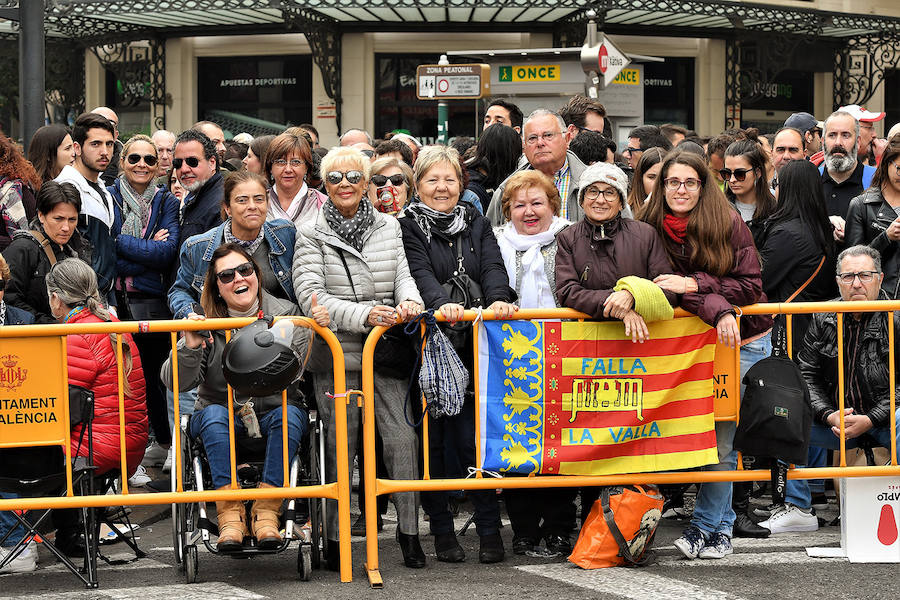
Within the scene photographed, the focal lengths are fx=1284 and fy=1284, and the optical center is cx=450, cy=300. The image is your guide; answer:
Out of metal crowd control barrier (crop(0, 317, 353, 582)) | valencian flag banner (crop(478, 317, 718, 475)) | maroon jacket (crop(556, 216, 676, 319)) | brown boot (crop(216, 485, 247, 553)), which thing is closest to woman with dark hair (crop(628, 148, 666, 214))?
maroon jacket (crop(556, 216, 676, 319))

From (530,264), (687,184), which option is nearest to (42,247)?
(530,264)

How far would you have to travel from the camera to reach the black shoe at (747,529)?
6953 millimetres

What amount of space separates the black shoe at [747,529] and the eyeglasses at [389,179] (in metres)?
2.70

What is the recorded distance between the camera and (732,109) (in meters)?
27.3

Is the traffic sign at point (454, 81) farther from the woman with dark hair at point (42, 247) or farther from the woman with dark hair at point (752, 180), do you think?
the woman with dark hair at point (42, 247)

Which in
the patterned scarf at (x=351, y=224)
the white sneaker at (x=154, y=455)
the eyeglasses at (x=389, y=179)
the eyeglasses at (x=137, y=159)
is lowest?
the white sneaker at (x=154, y=455)

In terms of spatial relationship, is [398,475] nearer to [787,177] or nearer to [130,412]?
[130,412]

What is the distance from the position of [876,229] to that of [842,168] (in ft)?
4.41

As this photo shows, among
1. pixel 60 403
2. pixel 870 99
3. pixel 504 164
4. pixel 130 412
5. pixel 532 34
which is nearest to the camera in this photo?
pixel 60 403

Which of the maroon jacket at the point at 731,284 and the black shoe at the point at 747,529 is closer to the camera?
the maroon jacket at the point at 731,284

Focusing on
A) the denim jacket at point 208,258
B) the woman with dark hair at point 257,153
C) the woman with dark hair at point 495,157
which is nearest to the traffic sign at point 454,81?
the woman with dark hair at point 257,153

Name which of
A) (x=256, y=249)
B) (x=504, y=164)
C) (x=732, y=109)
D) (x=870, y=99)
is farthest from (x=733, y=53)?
(x=256, y=249)

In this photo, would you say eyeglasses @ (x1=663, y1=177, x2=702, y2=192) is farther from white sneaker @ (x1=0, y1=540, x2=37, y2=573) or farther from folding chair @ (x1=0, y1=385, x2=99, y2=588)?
white sneaker @ (x1=0, y1=540, x2=37, y2=573)

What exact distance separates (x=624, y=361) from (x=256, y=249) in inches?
80.7
